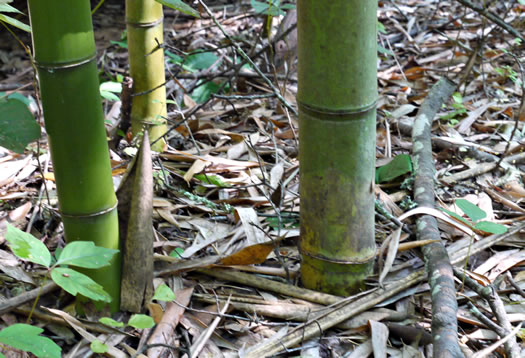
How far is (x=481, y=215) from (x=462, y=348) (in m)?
0.26

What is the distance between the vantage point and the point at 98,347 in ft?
3.17

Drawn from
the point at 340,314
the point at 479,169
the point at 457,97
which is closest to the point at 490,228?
the point at 340,314

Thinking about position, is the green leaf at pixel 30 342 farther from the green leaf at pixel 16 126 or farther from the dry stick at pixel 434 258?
the dry stick at pixel 434 258

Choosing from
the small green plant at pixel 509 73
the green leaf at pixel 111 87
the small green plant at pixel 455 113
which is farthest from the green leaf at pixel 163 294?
the small green plant at pixel 509 73

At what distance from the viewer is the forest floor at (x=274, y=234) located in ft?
3.50

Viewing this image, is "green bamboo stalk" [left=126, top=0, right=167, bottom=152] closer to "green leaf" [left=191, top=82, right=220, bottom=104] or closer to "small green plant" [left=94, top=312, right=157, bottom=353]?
"green leaf" [left=191, top=82, right=220, bottom=104]

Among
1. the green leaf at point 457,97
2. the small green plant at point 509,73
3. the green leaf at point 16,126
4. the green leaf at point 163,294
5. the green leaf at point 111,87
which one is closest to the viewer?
the green leaf at point 16,126

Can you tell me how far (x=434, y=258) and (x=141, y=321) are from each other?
1.89 feet

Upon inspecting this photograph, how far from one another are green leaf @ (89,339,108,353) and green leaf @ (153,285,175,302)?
0.13 metres

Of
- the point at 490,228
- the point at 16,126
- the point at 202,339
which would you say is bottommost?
the point at 202,339

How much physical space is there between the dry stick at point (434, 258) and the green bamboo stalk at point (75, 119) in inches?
23.1

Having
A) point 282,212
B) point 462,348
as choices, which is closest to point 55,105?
point 282,212

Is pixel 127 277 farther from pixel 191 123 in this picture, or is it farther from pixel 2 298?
pixel 191 123

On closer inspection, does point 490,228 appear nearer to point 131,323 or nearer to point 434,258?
point 434,258
